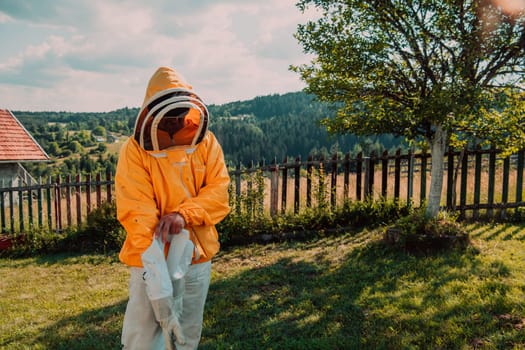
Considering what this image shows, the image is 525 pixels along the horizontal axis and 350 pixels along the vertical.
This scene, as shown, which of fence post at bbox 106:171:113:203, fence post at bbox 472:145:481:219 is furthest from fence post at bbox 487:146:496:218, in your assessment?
fence post at bbox 106:171:113:203

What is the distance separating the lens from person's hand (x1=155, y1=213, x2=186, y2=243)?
2676 mm

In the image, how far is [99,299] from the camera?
19.5 feet

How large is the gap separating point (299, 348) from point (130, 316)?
1.93 m

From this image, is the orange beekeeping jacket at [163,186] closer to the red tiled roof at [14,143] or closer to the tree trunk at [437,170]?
the tree trunk at [437,170]

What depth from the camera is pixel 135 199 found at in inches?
108

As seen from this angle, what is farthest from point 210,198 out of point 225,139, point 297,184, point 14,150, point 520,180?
point 225,139

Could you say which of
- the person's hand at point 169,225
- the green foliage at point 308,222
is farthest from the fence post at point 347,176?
the person's hand at point 169,225

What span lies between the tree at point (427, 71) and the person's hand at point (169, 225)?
5.17 meters

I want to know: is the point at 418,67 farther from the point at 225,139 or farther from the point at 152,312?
the point at 225,139

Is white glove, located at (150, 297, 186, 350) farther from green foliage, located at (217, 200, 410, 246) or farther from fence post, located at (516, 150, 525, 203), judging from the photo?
fence post, located at (516, 150, 525, 203)

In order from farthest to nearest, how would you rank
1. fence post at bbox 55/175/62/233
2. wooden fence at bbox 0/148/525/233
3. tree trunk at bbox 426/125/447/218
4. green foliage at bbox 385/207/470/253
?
1. fence post at bbox 55/175/62/233
2. wooden fence at bbox 0/148/525/233
3. tree trunk at bbox 426/125/447/218
4. green foliage at bbox 385/207/470/253

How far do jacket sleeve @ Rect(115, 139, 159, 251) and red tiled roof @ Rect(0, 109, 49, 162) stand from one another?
23.5m

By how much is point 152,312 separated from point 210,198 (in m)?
0.89

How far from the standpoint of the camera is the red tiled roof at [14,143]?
75.4ft
